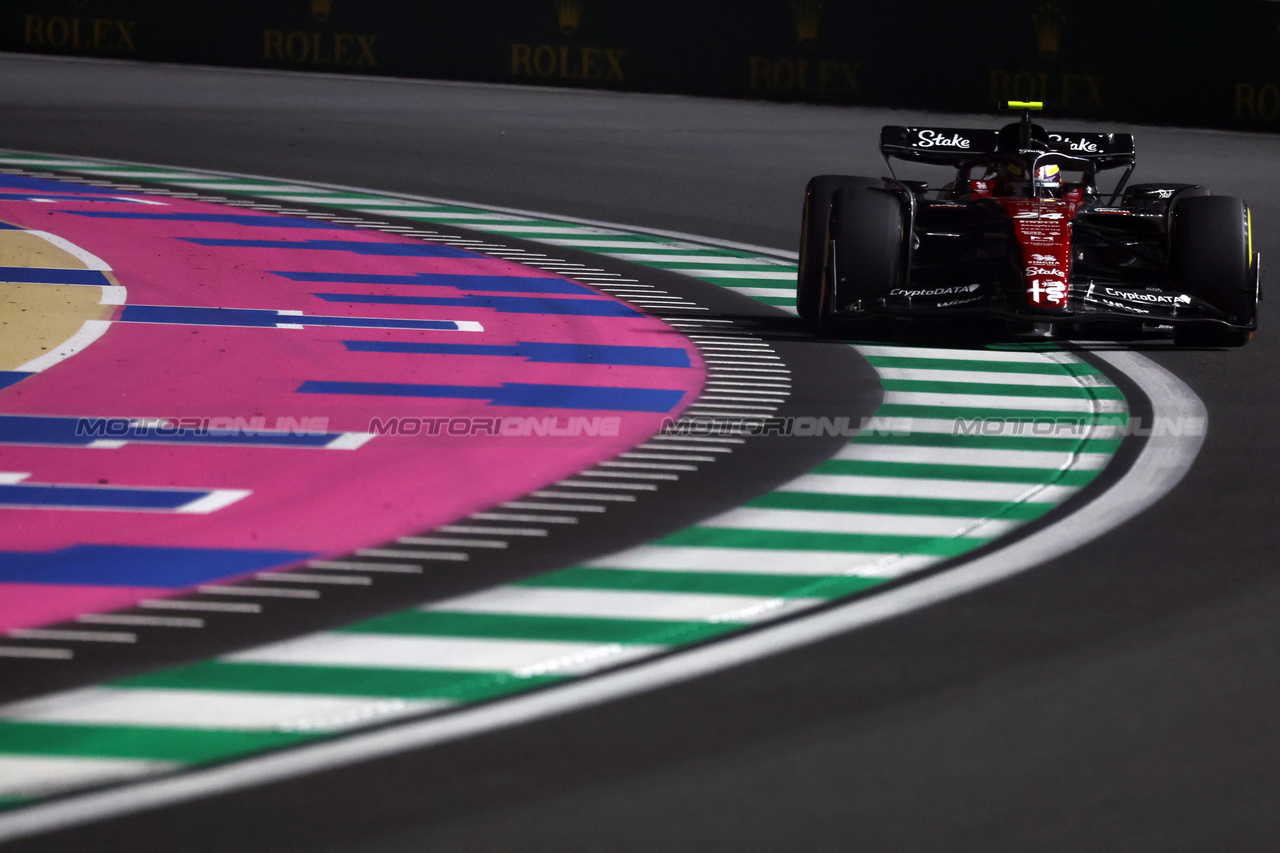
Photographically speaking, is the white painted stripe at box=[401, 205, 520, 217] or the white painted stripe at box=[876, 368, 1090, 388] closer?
the white painted stripe at box=[876, 368, 1090, 388]

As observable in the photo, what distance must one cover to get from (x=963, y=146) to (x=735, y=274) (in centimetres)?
231

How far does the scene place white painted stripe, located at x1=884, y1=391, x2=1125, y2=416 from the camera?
9.06m

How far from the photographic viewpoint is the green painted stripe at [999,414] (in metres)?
8.77

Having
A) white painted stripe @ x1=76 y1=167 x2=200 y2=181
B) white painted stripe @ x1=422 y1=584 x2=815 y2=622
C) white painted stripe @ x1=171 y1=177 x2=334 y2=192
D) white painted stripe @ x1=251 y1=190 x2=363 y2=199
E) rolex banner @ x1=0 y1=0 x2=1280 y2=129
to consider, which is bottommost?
white painted stripe @ x1=422 y1=584 x2=815 y2=622

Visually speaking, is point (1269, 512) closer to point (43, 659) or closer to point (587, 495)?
point (587, 495)

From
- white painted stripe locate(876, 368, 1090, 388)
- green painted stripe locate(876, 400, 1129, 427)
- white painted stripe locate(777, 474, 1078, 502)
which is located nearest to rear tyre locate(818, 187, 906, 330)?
white painted stripe locate(876, 368, 1090, 388)

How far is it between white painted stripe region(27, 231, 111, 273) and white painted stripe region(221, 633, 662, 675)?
773 cm

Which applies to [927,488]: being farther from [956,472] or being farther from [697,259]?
[697,259]

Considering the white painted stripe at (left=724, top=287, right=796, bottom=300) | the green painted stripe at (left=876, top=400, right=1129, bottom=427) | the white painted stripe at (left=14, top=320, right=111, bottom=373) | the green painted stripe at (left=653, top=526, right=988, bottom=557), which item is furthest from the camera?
the white painted stripe at (left=724, top=287, right=796, bottom=300)

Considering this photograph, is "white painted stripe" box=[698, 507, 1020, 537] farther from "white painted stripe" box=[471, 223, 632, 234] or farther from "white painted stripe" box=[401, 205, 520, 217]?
"white painted stripe" box=[401, 205, 520, 217]

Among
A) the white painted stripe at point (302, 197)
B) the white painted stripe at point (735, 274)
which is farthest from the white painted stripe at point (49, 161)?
the white painted stripe at point (735, 274)

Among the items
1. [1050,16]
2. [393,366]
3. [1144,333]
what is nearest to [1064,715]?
[393,366]

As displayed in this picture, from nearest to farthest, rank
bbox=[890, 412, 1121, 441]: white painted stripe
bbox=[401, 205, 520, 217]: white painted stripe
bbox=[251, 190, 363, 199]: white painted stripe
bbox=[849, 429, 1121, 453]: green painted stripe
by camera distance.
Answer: bbox=[849, 429, 1121, 453]: green painted stripe
bbox=[890, 412, 1121, 441]: white painted stripe
bbox=[401, 205, 520, 217]: white painted stripe
bbox=[251, 190, 363, 199]: white painted stripe

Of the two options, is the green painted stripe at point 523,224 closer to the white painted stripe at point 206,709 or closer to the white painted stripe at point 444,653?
the white painted stripe at point 444,653
